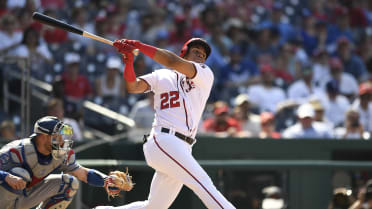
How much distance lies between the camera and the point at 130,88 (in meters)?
5.04

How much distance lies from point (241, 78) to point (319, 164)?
13.1 feet

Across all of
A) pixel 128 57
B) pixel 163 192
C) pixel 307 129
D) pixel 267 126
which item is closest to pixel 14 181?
pixel 163 192

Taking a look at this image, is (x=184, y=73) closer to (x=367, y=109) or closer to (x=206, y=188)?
(x=206, y=188)

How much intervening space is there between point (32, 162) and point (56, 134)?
0.31m

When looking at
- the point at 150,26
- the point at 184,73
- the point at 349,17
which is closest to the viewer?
the point at 184,73

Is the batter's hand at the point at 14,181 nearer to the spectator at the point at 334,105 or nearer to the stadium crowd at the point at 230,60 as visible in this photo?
the stadium crowd at the point at 230,60

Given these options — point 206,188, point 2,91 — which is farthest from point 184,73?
point 2,91

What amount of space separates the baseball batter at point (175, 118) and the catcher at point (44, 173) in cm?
56

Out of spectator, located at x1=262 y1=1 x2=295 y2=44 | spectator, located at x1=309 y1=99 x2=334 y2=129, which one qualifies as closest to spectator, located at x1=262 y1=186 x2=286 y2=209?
spectator, located at x1=309 y1=99 x2=334 y2=129

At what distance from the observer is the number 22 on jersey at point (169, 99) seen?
5.11 meters

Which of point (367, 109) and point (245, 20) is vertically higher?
point (245, 20)

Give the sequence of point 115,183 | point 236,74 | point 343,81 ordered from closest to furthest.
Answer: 1. point 115,183
2. point 236,74
3. point 343,81

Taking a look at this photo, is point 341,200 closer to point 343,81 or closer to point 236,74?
point 236,74

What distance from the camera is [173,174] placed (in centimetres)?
498
